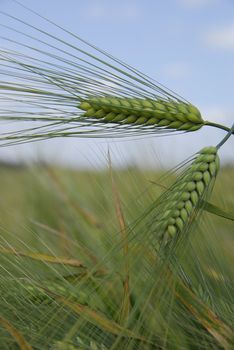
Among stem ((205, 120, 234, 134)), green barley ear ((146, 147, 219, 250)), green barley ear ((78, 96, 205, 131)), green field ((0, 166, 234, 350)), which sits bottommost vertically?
green field ((0, 166, 234, 350))

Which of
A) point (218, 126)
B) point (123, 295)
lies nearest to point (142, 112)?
point (218, 126)

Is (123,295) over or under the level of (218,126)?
under

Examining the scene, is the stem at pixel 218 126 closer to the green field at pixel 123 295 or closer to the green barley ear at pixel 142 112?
the green barley ear at pixel 142 112

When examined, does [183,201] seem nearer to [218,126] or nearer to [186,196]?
[186,196]

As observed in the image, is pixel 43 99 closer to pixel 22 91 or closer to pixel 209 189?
pixel 22 91

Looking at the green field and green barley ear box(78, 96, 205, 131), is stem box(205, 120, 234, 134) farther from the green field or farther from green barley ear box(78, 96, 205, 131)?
the green field

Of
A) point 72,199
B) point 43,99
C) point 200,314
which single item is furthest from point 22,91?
point 72,199
